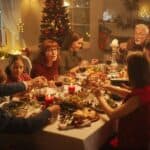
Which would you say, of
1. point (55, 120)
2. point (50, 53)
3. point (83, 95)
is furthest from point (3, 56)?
point (55, 120)

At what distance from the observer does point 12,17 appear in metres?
6.00

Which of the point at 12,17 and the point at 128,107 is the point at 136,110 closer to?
the point at 128,107

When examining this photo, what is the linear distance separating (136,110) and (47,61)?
1.62m

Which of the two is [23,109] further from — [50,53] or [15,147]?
[50,53]

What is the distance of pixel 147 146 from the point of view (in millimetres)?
1896

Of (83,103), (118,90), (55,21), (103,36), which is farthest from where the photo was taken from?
(103,36)

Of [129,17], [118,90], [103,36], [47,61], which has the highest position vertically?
[129,17]

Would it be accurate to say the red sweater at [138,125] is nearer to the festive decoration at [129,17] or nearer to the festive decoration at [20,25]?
the festive decoration at [129,17]

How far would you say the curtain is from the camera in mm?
5887

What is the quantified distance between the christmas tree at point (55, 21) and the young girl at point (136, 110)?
388 cm

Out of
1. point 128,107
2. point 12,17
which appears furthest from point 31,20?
point 128,107

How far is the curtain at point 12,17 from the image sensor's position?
5.89m

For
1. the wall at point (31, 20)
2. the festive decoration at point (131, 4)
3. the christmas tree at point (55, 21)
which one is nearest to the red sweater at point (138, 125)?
the christmas tree at point (55, 21)

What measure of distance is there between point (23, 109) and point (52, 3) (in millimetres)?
3909
